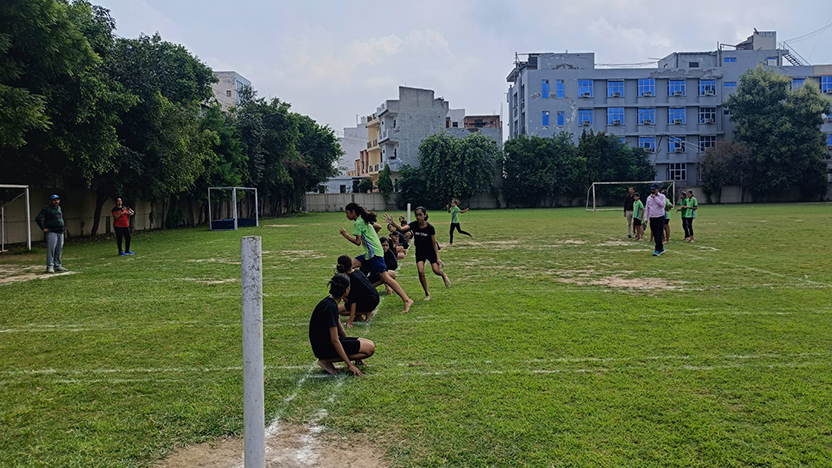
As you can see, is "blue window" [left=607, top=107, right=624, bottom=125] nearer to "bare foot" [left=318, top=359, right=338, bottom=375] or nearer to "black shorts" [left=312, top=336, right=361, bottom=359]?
"black shorts" [left=312, top=336, right=361, bottom=359]

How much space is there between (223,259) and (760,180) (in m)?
63.5

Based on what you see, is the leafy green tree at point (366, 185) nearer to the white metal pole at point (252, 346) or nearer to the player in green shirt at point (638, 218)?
the player in green shirt at point (638, 218)

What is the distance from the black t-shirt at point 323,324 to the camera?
607 centimetres

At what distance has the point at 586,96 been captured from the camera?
2793 inches

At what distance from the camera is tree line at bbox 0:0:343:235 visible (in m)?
17.0

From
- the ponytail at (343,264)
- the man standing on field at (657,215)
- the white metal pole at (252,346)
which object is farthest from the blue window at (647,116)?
the white metal pole at (252,346)

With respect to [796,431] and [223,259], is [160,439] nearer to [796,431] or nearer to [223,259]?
[796,431]

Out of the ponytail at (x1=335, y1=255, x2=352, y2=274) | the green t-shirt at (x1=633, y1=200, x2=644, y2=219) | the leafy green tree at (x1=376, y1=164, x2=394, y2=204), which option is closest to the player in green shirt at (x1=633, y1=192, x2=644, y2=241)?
the green t-shirt at (x1=633, y1=200, x2=644, y2=219)

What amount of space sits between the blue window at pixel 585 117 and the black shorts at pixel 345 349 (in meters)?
69.3

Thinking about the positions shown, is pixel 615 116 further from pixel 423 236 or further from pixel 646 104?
pixel 423 236

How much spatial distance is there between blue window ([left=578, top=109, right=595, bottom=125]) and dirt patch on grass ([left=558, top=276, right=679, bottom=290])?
2443 inches

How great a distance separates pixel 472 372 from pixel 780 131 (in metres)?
68.5

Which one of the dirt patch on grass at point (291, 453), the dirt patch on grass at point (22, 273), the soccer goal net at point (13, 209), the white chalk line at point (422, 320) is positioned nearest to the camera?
the dirt patch on grass at point (291, 453)

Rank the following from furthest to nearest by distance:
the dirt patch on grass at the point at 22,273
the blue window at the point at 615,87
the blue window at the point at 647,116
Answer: the blue window at the point at 647,116
the blue window at the point at 615,87
the dirt patch on grass at the point at 22,273
